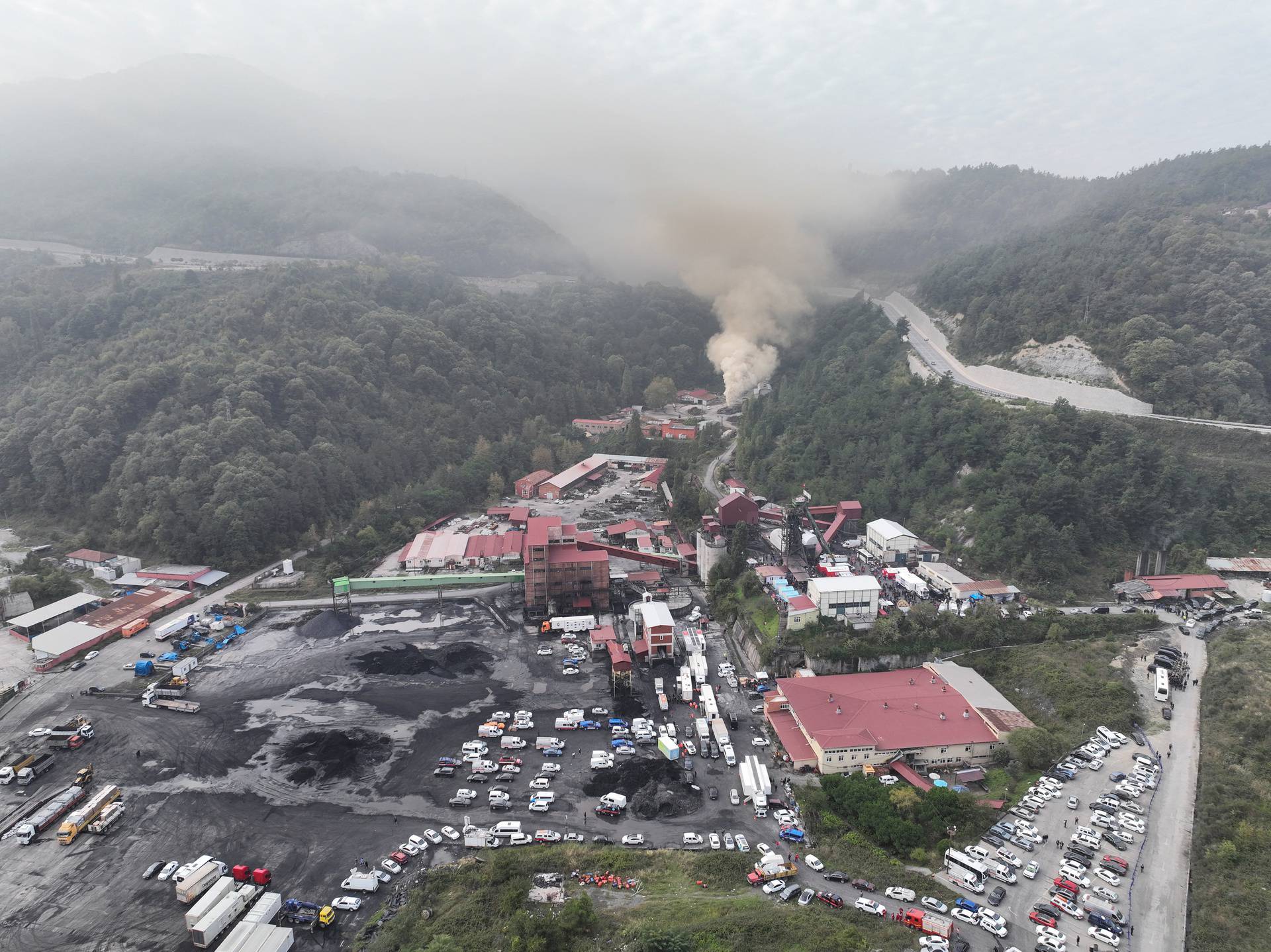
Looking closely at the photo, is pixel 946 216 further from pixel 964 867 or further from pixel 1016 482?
pixel 964 867

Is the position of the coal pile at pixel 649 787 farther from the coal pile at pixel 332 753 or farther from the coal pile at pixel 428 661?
the coal pile at pixel 428 661

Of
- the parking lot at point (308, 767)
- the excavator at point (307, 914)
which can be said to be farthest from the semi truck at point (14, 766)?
the excavator at point (307, 914)

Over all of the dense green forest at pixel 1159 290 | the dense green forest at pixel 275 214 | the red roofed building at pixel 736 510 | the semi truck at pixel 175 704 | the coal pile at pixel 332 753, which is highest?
the dense green forest at pixel 275 214

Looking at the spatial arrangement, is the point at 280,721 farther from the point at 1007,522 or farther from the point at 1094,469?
the point at 1094,469

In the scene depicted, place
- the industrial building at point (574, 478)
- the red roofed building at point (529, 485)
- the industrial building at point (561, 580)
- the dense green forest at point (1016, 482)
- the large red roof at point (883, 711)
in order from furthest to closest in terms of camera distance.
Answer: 1. the red roofed building at point (529, 485)
2. the industrial building at point (574, 478)
3. the industrial building at point (561, 580)
4. the dense green forest at point (1016, 482)
5. the large red roof at point (883, 711)

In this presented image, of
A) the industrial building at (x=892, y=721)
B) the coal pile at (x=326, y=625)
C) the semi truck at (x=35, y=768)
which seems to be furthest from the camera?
the coal pile at (x=326, y=625)

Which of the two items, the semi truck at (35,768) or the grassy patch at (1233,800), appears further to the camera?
the semi truck at (35,768)

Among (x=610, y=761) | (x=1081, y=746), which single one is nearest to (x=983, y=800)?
(x=1081, y=746)
